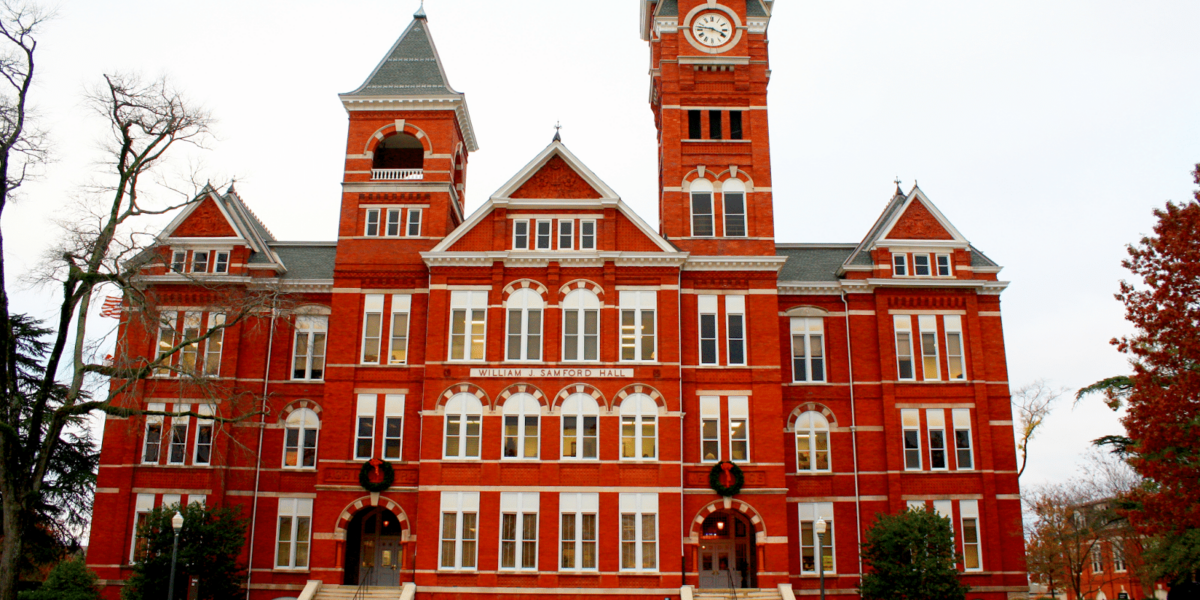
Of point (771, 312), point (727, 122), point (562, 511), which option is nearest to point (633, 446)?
point (562, 511)

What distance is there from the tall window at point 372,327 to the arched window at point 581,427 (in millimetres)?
8250

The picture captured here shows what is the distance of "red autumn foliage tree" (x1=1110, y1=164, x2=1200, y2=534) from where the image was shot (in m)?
23.2

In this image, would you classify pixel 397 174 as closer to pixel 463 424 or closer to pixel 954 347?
pixel 463 424

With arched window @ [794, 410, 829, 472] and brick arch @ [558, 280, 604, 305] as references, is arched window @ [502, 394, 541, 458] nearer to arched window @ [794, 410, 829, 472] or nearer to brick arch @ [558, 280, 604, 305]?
brick arch @ [558, 280, 604, 305]

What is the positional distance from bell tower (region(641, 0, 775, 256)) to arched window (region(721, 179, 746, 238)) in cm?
4

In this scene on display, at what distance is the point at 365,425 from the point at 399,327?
4.14m

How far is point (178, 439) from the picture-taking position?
36.3 meters

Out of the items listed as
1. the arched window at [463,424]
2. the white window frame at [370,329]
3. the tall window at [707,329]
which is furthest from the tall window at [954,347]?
the white window frame at [370,329]

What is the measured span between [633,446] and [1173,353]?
702 inches

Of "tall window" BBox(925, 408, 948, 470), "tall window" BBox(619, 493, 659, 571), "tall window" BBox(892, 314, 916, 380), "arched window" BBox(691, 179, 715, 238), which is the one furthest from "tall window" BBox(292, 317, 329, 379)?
"tall window" BBox(925, 408, 948, 470)

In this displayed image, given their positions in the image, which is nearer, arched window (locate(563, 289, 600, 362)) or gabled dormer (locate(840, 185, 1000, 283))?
arched window (locate(563, 289, 600, 362))

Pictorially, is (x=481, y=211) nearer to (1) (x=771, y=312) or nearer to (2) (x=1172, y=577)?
(1) (x=771, y=312)

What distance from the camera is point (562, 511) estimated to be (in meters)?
33.1

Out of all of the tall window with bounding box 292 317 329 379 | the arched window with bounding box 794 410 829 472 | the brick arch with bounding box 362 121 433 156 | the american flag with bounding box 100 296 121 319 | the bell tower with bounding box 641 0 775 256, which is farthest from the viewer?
the tall window with bounding box 292 317 329 379
